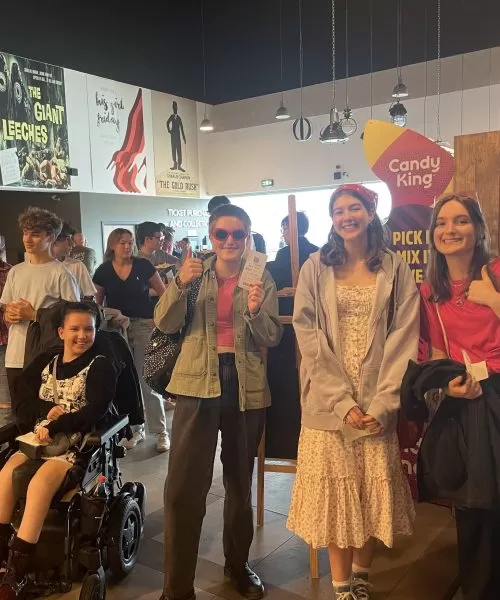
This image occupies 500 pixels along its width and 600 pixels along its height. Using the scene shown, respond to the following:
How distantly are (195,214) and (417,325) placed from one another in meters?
9.33

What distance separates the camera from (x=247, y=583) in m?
2.33

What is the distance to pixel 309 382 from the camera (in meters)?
2.06

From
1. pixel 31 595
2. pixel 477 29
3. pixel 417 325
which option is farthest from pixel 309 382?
pixel 477 29

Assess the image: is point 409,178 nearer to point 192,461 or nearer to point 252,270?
point 252,270

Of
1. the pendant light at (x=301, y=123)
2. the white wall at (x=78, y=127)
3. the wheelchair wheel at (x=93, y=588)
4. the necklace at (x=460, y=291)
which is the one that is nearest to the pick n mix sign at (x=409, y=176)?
the necklace at (x=460, y=291)

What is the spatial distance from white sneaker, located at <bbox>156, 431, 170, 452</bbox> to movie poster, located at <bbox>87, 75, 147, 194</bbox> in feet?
18.8

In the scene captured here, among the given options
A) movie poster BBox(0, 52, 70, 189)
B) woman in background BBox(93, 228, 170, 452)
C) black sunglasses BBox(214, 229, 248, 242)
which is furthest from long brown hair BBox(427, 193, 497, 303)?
movie poster BBox(0, 52, 70, 189)

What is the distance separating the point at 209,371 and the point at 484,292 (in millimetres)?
998

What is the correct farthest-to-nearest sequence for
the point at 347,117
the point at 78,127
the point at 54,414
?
1. the point at 78,127
2. the point at 347,117
3. the point at 54,414

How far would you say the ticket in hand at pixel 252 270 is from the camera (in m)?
2.10

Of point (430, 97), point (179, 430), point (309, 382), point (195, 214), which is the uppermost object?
point (430, 97)

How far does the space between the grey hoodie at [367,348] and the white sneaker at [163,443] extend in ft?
7.12

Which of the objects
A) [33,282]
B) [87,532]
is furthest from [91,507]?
[33,282]

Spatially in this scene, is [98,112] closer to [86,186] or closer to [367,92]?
[86,186]
